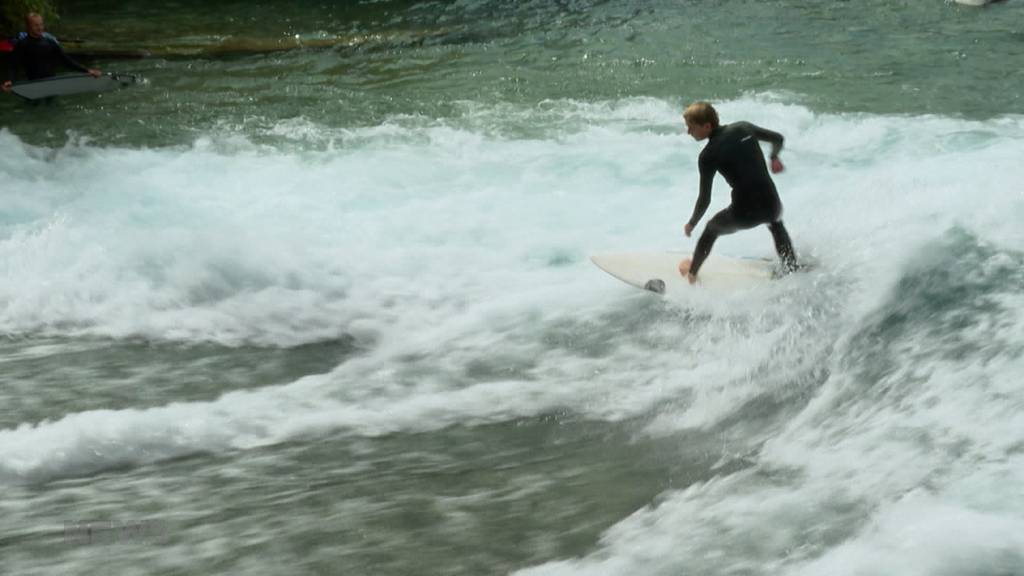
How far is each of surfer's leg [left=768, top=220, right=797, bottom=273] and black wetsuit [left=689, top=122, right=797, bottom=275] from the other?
0.01m

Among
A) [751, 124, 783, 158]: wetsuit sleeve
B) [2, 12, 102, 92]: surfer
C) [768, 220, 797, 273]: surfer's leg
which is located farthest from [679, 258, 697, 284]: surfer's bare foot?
[2, 12, 102, 92]: surfer

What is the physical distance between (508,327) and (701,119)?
2.08m

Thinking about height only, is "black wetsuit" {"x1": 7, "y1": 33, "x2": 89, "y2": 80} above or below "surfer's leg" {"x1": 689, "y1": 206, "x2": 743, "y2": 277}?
above

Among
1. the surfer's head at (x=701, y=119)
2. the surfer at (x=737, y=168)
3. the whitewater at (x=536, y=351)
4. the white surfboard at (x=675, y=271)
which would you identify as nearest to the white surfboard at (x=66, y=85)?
the whitewater at (x=536, y=351)

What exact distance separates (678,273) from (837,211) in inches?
81.9

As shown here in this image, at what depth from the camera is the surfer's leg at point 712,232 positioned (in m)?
8.52

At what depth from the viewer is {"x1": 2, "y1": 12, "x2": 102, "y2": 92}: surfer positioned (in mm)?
15172

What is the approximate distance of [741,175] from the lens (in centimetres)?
830

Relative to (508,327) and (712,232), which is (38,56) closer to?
(508,327)

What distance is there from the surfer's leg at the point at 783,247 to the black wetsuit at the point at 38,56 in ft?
34.2

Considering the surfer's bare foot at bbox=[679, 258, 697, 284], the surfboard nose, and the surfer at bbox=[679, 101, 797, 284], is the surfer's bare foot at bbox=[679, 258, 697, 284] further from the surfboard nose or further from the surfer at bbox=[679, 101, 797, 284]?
the surfer at bbox=[679, 101, 797, 284]

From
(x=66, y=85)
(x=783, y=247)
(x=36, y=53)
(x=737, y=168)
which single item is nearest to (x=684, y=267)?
(x=783, y=247)

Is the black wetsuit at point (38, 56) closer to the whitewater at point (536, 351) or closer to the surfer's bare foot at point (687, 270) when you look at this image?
the whitewater at point (536, 351)

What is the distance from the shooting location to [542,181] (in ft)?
42.1
